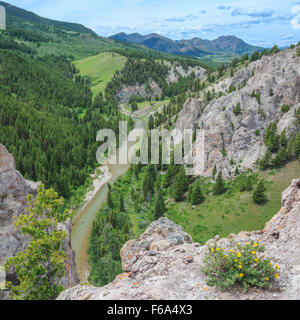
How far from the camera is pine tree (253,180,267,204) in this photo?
45.4 meters

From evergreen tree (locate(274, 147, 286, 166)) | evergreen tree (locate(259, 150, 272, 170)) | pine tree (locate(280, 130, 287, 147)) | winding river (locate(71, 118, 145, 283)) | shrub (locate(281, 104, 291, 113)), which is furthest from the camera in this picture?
shrub (locate(281, 104, 291, 113))

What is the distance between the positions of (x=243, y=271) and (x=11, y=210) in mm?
27282

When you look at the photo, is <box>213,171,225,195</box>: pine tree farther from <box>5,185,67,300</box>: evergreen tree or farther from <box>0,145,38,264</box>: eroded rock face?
<box>5,185,67,300</box>: evergreen tree

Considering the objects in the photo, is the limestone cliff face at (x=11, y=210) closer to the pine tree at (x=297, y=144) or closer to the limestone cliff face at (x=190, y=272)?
Result: the limestone cliff face at (x=190, y=272)

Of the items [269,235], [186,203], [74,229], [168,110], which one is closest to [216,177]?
[186,203]

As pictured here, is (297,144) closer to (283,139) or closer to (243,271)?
(283,139)

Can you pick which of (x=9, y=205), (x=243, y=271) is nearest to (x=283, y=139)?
(x=243, y=271)

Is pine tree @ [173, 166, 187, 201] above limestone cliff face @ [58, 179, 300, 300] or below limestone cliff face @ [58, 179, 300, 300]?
below

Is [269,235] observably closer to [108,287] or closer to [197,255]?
[197,255]

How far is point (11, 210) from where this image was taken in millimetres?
26656

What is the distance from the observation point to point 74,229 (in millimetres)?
53562

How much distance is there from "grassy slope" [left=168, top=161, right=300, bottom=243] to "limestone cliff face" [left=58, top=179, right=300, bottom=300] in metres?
26.6

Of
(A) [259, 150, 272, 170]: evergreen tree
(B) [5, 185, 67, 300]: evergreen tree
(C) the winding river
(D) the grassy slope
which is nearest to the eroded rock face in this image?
(B) [5, 185, 67, 300]: evergreen tree

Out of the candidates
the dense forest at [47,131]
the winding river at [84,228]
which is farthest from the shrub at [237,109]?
the dense forest at [47,131]
